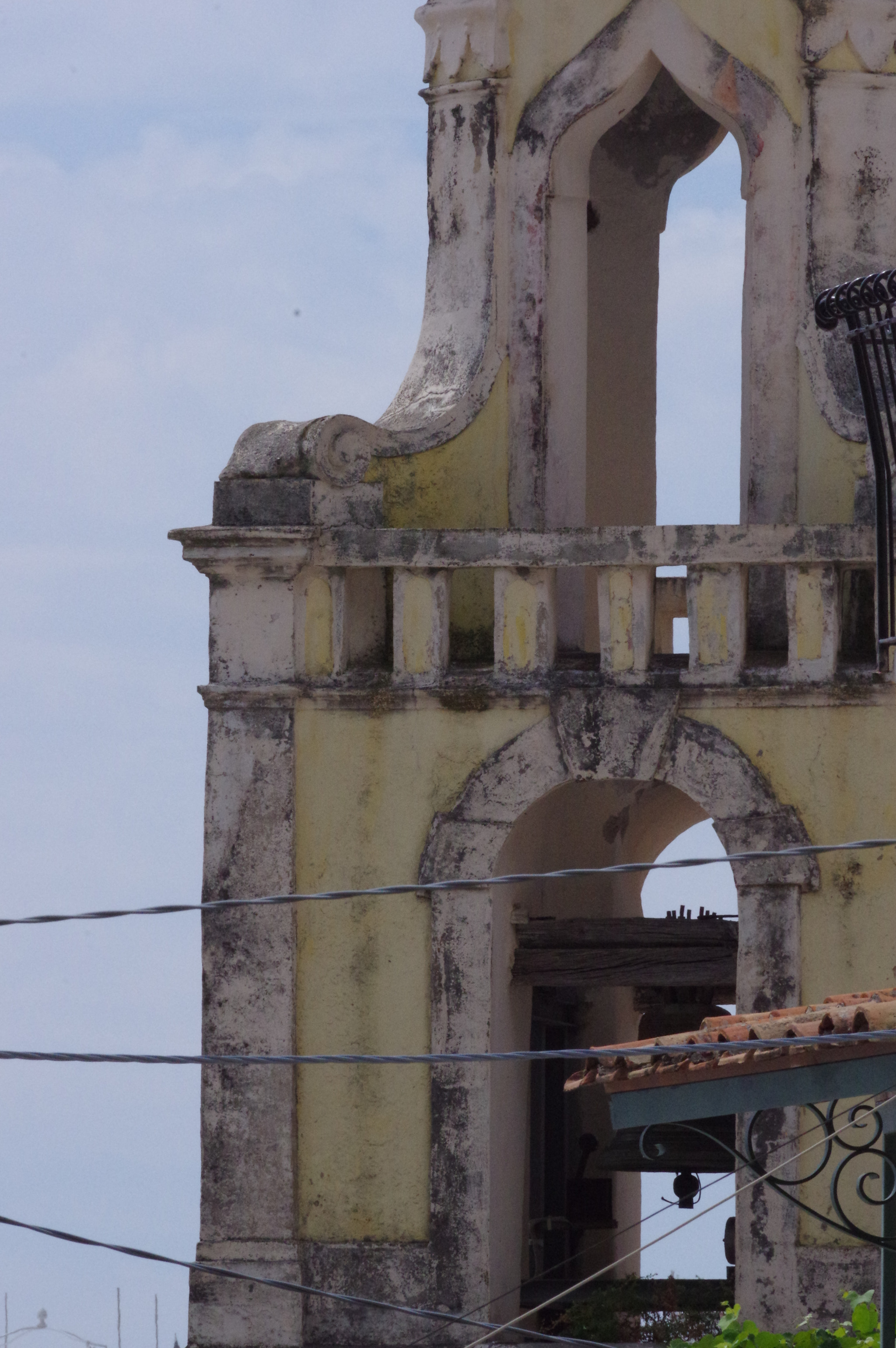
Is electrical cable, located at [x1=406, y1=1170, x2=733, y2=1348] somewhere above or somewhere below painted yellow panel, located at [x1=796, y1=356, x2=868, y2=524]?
below

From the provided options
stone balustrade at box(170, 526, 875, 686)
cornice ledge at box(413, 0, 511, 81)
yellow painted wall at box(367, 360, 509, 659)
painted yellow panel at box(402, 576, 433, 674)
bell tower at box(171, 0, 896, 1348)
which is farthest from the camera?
cornice ledge at box(413, 0, 511, 81)

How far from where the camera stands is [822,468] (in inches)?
560

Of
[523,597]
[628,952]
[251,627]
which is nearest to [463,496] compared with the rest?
[523,597]

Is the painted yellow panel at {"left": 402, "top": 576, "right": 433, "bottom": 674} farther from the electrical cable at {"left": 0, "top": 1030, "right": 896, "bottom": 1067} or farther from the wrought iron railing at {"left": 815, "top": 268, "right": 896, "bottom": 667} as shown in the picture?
the electrical cable at {"left": 0, "top": 1030, "right": 896, "bottom": 1067}

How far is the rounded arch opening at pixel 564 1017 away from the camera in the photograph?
562 inches

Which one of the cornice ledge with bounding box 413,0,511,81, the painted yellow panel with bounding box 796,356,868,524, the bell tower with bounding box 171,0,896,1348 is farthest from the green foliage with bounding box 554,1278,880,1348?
the cornice ledge with bounding box 413,0,511,81

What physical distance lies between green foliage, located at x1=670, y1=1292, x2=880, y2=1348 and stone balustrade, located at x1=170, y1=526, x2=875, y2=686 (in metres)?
3.93

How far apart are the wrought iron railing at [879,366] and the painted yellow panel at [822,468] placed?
1033mm

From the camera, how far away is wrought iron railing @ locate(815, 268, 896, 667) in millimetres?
11461

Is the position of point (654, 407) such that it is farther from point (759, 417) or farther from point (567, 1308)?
point (567, 1308)

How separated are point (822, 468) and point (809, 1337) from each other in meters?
5.23

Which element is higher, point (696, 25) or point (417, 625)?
point (696, 25)

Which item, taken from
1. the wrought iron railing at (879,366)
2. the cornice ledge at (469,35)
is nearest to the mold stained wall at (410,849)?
the wrought iron railing at (879,366)

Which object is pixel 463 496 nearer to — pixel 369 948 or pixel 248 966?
pixel 369 948
